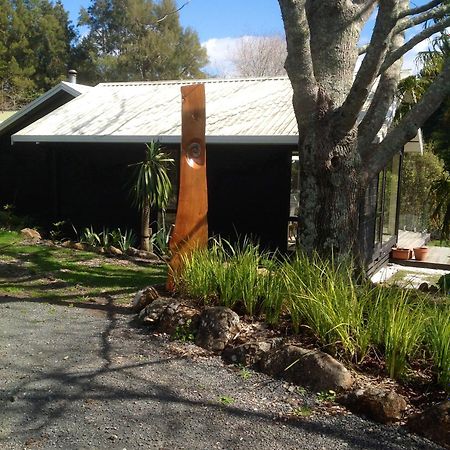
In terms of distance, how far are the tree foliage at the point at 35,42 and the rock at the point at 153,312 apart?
34.4m

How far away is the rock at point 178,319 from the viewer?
5.32 meters

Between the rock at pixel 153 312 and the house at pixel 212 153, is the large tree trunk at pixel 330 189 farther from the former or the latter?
the house at pixel 212 153

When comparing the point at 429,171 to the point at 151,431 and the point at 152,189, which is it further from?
the point at 151,431

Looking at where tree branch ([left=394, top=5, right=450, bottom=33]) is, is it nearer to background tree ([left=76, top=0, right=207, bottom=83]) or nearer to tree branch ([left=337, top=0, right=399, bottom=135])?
tree branch ([left=337, top=0, right=399, bottom=135])

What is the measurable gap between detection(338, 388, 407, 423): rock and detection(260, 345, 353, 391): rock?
171mm

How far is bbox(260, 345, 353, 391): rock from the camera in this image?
13.6 feet

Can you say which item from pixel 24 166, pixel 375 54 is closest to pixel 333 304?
pixel 375 54

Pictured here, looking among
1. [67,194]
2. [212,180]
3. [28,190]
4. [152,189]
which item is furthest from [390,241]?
[28,190]

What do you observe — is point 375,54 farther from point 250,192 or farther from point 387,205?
point 387,205

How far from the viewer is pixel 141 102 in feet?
44.5

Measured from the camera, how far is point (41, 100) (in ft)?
46.8

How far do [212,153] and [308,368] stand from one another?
777cm

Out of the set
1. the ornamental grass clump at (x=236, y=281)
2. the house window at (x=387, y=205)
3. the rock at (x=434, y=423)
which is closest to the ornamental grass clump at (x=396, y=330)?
the rock at (x=434, y=423)

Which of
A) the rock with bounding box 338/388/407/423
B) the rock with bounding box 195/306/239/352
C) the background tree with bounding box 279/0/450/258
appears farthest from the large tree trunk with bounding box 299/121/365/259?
the rock with bounding box 338/388/407/423
